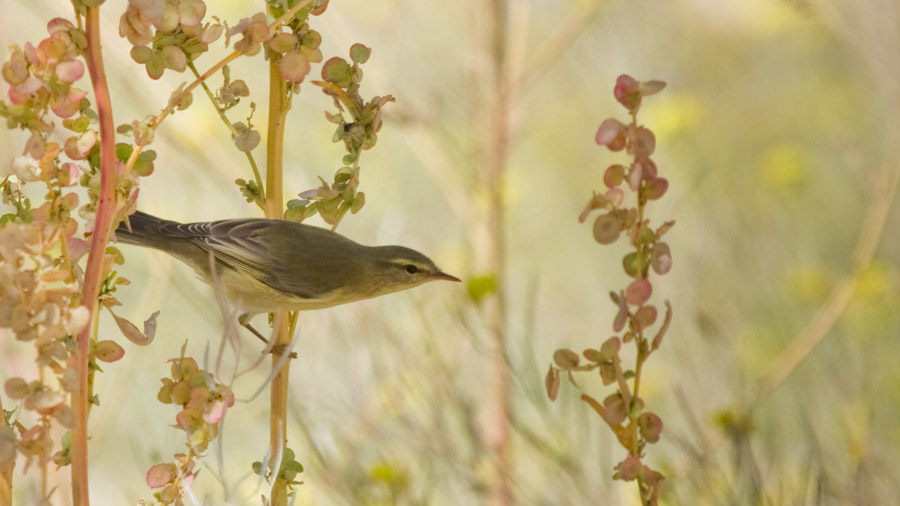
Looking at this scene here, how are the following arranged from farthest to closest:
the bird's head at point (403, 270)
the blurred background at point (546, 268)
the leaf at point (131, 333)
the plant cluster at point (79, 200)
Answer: the bird's head at point (403, 270) → the blurred background at point (546, 268) → the leaf at point (131, 333) → the plant cluster at point (79, 200)

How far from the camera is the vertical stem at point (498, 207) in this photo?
1.90 m

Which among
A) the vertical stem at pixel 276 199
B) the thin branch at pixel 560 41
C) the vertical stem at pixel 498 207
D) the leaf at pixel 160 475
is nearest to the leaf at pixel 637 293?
the vertical stem at pixel 276 199

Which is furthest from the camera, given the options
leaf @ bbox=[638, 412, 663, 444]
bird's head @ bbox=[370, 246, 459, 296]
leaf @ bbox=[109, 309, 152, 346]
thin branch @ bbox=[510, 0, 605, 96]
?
thin branch @ bbox=[510, 0, 605, 96]

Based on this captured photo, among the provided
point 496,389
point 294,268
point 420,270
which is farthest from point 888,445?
point 294,268

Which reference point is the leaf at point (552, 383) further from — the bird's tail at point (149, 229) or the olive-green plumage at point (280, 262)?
the bird's tail at point (149, 229)

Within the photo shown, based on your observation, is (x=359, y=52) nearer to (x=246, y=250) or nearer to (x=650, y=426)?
(x=650, y=426)

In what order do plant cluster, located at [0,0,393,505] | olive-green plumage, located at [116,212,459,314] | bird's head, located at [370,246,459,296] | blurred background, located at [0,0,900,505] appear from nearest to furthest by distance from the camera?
plant cluster, located at [0,0,393,505] → blurred background, located at [0,0,900,505] → olive-green plumage, located at [116,212,459,314] → bird's head, located at [370,246,459,296]

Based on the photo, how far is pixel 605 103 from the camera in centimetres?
411

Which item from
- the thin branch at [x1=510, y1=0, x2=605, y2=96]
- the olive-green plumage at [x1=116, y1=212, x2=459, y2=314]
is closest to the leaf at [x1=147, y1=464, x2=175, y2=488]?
the olive-green plumage at [x1=116, y1=212, x2=459, y2=314]

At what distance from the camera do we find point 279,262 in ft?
6.23

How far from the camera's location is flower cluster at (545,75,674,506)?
31.4 inches

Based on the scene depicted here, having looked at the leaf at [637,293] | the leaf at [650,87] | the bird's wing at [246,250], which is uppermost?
the bird's wing at [246,250]

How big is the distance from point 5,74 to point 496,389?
1.42 m

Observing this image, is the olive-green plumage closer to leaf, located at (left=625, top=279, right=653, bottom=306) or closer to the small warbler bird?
the small warbler bird
